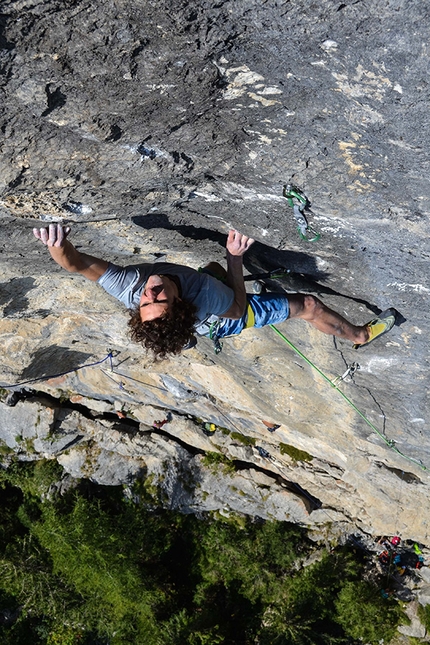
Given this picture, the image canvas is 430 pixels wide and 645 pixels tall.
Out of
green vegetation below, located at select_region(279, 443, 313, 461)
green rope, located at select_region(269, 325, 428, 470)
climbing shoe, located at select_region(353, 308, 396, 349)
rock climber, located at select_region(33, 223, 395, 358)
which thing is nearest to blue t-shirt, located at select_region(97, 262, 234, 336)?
rock climber, located at select_region(33, 223, 395, 358)

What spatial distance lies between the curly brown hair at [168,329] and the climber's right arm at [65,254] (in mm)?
345

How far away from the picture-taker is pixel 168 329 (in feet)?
8.29

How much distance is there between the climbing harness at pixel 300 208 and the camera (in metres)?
2.39

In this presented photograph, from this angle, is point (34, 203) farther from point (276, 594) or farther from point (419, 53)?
point (276, 594)

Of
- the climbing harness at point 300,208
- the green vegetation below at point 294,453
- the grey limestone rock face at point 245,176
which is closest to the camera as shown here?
the grey limestone rock face at point 245,176

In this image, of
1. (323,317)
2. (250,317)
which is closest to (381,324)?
(323,317)

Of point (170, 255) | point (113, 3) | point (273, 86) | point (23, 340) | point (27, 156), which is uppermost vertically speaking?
point (113, 3)

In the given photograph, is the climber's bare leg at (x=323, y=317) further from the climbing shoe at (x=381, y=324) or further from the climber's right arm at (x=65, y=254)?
the climber's right arm at (x=65, y=254)

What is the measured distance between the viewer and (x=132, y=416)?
796 cm

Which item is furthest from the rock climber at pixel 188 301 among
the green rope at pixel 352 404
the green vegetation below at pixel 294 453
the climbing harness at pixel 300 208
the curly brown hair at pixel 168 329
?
the green vegetation below at pixel 294 453

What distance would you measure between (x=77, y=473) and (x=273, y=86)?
7.57m

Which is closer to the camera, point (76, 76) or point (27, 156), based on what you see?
point (76, 76)

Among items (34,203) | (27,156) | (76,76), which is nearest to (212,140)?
(76,76)

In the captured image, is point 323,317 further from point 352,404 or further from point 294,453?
point 294,453
